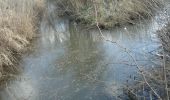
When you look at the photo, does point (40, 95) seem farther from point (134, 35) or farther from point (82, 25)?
point (82, 25)

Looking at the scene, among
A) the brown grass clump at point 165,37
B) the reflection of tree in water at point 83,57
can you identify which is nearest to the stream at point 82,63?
the reflection of tree in water at point 83,57

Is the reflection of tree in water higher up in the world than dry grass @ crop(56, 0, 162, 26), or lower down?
lower down

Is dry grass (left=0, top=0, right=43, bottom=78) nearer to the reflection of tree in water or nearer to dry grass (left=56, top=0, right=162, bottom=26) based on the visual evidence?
the reflection of tree in water

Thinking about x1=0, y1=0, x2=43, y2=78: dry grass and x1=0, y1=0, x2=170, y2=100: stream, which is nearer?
x1=0, y1=0, x2=170, y2=100: stream

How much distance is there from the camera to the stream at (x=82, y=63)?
619 cm

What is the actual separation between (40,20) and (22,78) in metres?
4.43

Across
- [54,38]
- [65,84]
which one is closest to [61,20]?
[54,38]

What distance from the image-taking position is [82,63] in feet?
25.4

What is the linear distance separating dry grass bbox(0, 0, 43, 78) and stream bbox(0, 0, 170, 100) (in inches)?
11.3

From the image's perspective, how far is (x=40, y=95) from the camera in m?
6.26

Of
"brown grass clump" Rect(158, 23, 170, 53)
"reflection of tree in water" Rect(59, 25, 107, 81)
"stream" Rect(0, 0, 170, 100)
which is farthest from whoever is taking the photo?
"reflection of tree in water" Rect(59, 25, 107, 81)

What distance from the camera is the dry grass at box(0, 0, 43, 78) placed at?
25.0 feet

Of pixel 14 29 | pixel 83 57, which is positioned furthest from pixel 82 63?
pixel 14 29

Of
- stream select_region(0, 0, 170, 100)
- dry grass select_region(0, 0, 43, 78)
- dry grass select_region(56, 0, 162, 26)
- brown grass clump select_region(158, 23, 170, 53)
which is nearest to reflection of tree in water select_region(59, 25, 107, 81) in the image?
stream select_region(0, 0, 170, 100)
